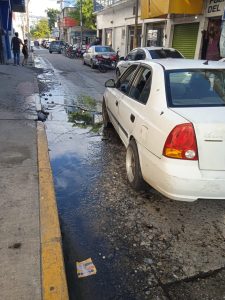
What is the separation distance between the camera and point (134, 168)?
413cm

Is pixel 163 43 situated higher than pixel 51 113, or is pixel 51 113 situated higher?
pixel 163 43

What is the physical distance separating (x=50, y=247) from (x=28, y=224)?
44 centimetres

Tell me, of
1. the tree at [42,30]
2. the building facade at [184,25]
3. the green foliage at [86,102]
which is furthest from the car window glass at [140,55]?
the tree at [42,30]

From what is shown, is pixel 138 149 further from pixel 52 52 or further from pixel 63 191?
pixel 52 52

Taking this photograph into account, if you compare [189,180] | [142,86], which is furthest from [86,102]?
[189,180]

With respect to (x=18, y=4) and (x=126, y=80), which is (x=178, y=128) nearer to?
(x=126, y=80)

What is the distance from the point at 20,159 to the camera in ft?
15.9

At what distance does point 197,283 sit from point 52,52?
5073 cm

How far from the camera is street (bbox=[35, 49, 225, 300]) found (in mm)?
2676

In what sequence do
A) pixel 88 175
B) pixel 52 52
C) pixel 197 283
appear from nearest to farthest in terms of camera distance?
1. pixel 197 283
2. pixel 88 175
3. pixel 52 52

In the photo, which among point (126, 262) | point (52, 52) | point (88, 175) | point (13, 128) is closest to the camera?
point (126, 262)

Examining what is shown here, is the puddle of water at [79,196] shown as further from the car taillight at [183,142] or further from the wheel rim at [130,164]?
the car taillight at [183,142]

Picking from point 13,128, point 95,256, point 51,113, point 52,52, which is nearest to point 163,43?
point 51,113

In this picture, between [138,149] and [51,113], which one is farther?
[51,113]
